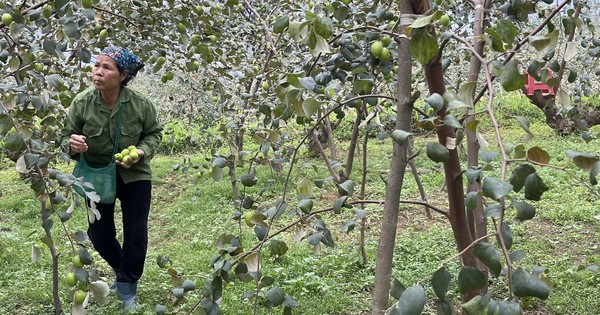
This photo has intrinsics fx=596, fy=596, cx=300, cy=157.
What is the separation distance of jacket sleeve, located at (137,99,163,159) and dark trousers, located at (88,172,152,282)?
195 mm

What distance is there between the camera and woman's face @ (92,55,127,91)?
296 centimetres

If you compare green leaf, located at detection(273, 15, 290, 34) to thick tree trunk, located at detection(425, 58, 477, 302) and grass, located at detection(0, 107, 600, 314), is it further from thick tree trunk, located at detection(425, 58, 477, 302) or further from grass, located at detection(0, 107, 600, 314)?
grass, located at detection(0, 107, 600, 314)

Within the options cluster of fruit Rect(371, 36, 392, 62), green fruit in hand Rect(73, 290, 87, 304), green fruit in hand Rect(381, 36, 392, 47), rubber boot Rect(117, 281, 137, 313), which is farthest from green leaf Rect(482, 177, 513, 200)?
rubber boot Rect(117, 281, 137, 313)

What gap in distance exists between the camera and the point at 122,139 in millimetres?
3133

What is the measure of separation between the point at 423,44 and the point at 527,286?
444mm

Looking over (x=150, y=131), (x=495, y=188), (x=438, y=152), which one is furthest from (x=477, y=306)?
(x=150, y=131)

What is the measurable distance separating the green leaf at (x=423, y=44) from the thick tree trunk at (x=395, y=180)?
225mm

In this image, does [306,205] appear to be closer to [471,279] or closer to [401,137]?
[401,137]

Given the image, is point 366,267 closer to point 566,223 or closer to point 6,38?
point 566,223

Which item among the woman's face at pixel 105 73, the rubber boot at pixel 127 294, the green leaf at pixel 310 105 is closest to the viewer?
the green leaf at pixel 310 105

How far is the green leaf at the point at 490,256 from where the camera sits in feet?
2.92

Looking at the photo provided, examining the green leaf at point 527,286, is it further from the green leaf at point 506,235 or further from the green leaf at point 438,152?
the green leaf at point 438,152

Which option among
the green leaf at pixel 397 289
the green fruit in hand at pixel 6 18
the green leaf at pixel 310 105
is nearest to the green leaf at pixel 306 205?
the green leaf at pixel 310 105

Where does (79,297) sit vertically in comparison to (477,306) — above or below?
below
